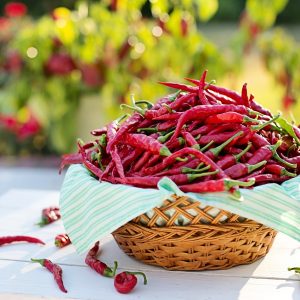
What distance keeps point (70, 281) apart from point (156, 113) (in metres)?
0.49

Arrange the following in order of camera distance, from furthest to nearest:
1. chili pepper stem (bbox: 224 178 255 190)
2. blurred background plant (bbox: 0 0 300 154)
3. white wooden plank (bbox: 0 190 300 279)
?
blurred background plant (bbox: 0 0 300 154)
white wooden plank (bbox: 0 190 300 279)
chili pepper stem (bbox: 224 178 255 190)

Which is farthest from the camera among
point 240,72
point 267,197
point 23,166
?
point 23,166

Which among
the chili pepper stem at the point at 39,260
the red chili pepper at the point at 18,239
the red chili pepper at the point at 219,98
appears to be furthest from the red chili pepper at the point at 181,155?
the red chili pepper at the point at 18,239

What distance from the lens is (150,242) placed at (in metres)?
1.73

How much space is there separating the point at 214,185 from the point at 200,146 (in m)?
0.19

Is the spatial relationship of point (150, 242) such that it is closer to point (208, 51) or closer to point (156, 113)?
point (156, 113)

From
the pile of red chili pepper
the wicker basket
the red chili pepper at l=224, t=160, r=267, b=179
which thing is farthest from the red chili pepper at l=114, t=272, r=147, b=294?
the red chili pepper at l=224, t=160, r=267, b=179

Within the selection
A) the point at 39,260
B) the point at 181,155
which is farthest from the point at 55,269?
the point at 181,155

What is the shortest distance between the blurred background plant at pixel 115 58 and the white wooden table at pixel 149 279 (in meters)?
2.17

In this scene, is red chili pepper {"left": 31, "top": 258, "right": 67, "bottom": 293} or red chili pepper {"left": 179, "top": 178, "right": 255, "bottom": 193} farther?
red chili pepper {"left": 31, "top": 258, "right": 67, "bottom": 293}

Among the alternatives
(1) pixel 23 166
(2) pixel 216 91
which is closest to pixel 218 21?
(1) pixel 23 166

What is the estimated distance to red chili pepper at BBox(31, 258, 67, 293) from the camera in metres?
1.69

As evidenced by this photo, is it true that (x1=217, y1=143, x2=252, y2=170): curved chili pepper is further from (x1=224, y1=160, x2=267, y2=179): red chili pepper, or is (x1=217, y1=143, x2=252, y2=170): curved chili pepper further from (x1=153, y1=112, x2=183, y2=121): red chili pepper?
(x1=153, y1=112, x2=183, y2=121): red chili pepper

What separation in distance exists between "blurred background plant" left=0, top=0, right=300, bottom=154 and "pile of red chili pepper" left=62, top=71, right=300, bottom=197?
2.05m
